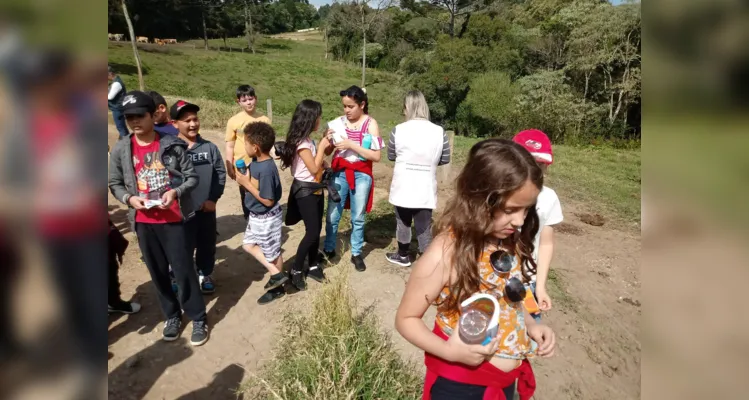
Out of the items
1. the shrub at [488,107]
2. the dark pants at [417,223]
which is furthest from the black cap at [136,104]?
the shrub at [488,107]

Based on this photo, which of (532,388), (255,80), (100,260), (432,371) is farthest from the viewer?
(255,80)

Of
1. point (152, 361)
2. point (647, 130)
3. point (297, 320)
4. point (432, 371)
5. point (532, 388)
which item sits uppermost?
point (647, 130)

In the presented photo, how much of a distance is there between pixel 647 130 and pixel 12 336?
760mm

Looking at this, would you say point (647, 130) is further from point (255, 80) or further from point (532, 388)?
point (255, 80)

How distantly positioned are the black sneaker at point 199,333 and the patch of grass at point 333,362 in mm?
698

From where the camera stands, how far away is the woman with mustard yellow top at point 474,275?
63.6 inches

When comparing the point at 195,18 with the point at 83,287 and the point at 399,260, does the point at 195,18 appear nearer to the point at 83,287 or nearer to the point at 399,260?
the point at 399,260

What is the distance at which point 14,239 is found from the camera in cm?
44

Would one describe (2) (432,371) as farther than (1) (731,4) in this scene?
Yes

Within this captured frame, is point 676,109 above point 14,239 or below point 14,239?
above

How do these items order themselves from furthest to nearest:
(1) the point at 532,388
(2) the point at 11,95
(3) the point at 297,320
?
(3) the point at 297,320 → (1) the point at 532,388 → (2) the point at 11,95

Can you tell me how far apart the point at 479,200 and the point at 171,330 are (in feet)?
10.1

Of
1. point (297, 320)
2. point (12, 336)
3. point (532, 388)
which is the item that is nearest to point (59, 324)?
point (12, 336)

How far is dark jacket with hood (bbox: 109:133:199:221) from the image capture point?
120 inches
